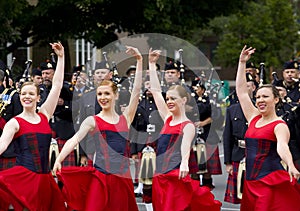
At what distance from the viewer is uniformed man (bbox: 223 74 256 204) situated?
31.4ft

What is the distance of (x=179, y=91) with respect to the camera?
25.5ft

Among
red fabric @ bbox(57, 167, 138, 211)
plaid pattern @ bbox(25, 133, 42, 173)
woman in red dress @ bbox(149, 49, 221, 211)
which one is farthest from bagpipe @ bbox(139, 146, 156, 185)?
plaid pattern @ bbox(25, 133, 42, 173)

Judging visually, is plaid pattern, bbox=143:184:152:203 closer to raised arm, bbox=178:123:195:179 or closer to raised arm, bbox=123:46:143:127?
raised arm, bbox=123:46:143:127

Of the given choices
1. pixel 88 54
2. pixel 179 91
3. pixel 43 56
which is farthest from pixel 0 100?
pixel 88 54

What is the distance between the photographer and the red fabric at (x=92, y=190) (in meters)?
7.24

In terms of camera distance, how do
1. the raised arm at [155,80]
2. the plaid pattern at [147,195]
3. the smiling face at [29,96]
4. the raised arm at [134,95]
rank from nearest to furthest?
the smiling face at [29,96], the raised arm at [134,95], the raised arm at [155,80], the plaid pattern at [147,195]

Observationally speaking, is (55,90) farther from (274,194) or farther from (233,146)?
(233,146)

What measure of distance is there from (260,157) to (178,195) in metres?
0.86

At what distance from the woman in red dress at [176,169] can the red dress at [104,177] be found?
34 cm

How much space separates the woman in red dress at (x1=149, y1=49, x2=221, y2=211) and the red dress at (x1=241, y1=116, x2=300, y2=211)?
0.51 metres

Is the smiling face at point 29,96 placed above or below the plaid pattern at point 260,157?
above

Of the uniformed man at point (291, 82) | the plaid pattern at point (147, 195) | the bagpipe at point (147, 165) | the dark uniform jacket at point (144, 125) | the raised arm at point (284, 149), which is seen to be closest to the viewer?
the raised arm at point (284, 149)

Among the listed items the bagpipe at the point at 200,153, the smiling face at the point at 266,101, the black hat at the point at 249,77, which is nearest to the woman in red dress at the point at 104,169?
the smiling face at the point at 266,101

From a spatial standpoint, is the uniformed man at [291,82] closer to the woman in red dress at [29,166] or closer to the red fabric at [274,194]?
the red fabric at [274,194]
